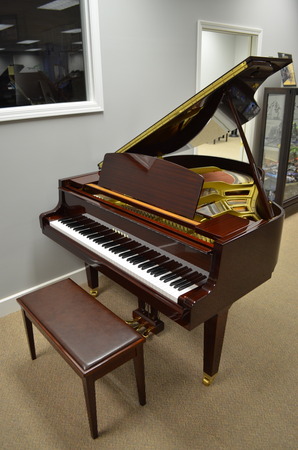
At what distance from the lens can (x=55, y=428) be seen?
178cm

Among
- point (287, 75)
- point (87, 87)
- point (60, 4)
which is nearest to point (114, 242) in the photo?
point (87, 87)

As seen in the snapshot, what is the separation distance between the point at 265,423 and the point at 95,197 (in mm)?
1540

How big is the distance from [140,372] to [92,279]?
1.19 metres

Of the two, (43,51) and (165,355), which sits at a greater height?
(43,51)

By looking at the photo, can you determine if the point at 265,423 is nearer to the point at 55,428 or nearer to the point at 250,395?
the point at 250,395

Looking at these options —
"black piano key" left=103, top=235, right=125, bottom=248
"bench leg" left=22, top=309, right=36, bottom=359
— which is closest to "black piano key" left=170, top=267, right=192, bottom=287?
"black piano key" left=103, top=235, right=125, bottom=248

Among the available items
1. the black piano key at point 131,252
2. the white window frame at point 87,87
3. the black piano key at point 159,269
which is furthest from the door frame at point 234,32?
the black piano key at point 159,269

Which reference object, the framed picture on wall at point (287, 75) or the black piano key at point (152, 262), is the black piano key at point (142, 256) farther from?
the framed picture on wall at point (287, 75)

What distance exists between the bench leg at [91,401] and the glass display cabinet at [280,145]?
3062 mm

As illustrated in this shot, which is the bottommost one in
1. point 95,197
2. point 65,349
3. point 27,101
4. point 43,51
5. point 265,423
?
point 265,423

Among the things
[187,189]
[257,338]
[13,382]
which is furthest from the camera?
[257,338]

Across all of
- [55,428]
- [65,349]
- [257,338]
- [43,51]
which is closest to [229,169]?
[257,338]

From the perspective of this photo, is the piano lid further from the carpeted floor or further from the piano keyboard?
the carpeted floor

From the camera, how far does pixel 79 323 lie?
173 centimetres
